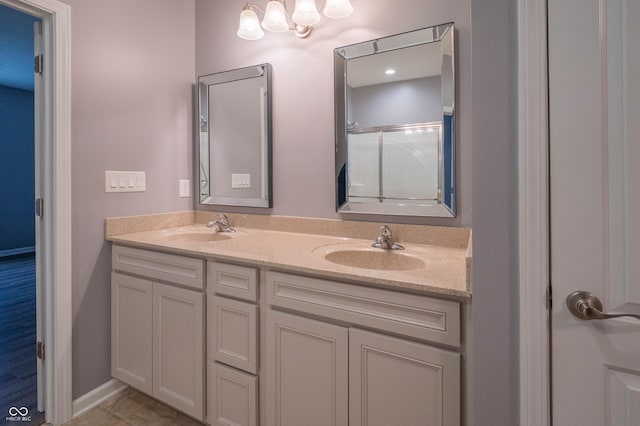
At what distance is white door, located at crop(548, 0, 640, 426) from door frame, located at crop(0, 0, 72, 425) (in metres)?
1.94

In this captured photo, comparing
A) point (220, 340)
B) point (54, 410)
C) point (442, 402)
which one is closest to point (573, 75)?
point (442, 402)

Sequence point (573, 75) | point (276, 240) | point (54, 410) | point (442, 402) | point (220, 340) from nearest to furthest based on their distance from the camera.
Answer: point (573, 75) < point (442, 402) < point (220, 340) < point (54, 410) < point (276, 240)

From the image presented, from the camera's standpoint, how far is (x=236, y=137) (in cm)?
209

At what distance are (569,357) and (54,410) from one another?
212cm

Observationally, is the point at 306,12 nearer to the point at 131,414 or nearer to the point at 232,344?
the point at 232,344

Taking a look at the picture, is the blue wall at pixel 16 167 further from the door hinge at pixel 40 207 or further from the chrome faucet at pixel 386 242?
the chrome faucet at pixel 386 242

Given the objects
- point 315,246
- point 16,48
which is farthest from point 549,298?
point 16,48

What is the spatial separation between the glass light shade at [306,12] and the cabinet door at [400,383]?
1.49m

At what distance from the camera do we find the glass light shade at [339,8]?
162 centimetres

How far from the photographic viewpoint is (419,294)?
101 centimetres

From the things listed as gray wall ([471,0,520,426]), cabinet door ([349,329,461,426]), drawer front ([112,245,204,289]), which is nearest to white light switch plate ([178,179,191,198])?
drawer front ([112,245,204,289])

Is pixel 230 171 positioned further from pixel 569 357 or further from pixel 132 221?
pixel 569 357

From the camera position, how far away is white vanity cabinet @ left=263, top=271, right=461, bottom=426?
0.98 meters
